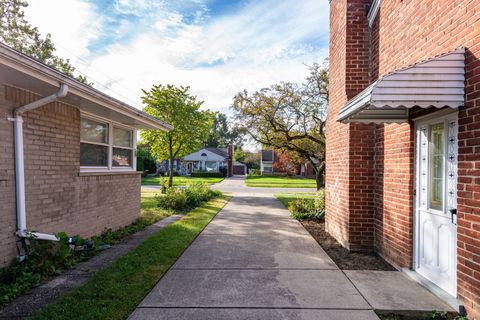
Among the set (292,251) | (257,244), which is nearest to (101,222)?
(257,244)

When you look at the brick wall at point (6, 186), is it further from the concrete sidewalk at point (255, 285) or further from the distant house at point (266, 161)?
the distant house at point (266, 161)

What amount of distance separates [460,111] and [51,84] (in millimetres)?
5513

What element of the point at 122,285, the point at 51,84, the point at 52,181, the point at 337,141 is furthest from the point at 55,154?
the point at 337,141

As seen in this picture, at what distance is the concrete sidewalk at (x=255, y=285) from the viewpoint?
3.64m

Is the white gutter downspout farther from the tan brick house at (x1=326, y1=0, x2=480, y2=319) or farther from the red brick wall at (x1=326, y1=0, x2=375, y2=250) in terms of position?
the red brick wall at (x1=326, y1=0, x2=375, y2=250)

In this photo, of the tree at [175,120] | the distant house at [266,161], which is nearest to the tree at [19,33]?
the tree at [175,120]

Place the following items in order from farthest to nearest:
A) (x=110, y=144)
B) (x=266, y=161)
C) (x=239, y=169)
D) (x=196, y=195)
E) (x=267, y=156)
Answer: (x=239, y=169) → (x=267, y=156) → (x=266, y=161) → (x=196, y=195) → (x=110, y=144)

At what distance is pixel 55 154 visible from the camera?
224 inches

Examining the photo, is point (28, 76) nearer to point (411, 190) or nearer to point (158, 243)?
point (158, 243)

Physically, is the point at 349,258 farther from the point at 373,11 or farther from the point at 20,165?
the point at 20,165

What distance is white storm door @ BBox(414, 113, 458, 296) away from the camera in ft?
12.9

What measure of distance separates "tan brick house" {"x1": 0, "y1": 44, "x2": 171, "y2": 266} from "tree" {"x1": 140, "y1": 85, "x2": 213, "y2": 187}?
9709mm

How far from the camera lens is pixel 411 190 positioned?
193 inches

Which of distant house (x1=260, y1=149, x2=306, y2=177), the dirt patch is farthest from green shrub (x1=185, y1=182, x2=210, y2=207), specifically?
distant house (x1=260, y1=149, x2=306, y2=177)
